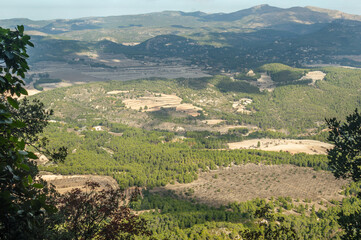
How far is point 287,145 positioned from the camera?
129 metres

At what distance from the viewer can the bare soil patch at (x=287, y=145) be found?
122 metres

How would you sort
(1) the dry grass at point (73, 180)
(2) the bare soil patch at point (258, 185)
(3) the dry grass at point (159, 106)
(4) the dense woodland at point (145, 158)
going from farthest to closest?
(3) the dry grass at point (159, 106), (4) the dense woodland at point (145, 158), (1) the dry grass at point (73, 180), (2) the bare soil patch at point (258, 185)

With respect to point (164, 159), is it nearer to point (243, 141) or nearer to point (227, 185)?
point (227, 185)

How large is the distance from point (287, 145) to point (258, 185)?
49442mm

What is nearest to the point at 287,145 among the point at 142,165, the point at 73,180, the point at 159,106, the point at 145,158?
the point at 145,158

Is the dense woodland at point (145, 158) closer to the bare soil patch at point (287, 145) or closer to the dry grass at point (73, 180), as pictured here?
the dry grass at point (73, 180)

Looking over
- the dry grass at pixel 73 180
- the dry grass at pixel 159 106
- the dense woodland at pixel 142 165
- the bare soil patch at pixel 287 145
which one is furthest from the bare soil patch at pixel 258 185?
the dry grass at pixel 159 106

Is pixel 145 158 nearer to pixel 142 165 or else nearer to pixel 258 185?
pixel 142 165

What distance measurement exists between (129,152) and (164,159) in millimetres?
16379

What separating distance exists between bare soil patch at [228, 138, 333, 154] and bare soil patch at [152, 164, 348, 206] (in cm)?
2430

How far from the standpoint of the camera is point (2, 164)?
664 cm

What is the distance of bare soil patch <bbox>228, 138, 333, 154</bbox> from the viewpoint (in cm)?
12221

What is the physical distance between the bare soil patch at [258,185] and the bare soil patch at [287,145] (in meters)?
24.3

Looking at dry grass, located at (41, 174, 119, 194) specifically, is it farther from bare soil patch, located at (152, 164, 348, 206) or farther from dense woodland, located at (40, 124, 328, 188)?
bare soil patch, located at (152, 164, 348, 206)
